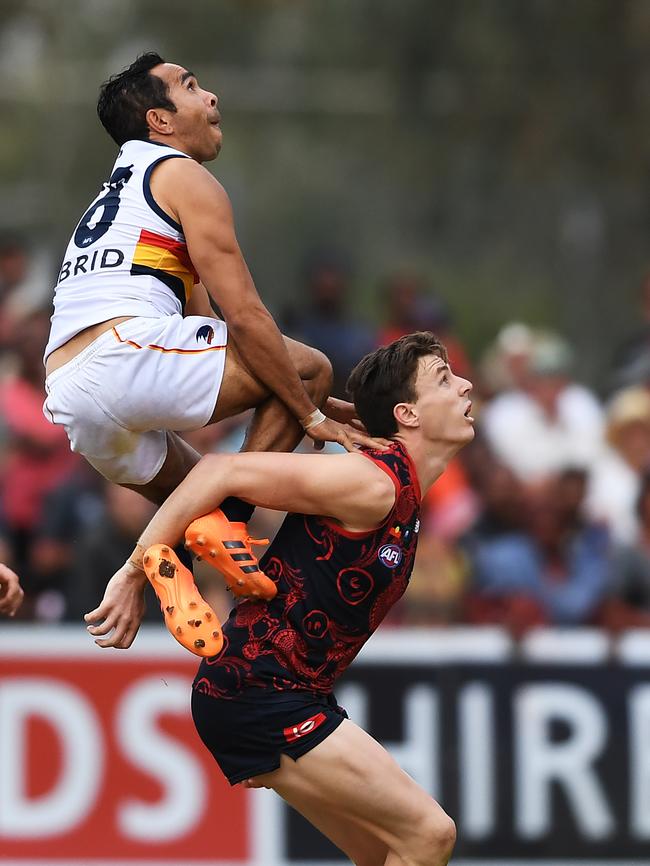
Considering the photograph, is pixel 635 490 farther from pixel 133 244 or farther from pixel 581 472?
pixel 133 244

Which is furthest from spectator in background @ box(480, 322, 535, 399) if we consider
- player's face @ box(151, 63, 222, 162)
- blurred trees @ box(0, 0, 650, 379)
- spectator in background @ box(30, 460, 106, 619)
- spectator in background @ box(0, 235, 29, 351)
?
player's face @ box(151, 63, 222, 162)

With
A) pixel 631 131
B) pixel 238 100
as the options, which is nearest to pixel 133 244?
pixel 238 100

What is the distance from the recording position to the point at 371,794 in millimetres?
4969

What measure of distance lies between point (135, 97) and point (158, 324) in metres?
0.77

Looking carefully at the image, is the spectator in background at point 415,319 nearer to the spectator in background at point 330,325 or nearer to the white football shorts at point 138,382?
the spectator in background at point 330,325

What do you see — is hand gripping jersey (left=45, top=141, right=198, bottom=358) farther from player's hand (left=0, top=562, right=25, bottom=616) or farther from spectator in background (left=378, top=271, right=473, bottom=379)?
spectator in background (left=378, top=271, right=473, bottom=379)

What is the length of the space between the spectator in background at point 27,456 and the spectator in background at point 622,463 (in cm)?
305

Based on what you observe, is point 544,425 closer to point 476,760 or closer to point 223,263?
point 476,760

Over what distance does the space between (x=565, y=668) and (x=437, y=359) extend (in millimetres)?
3603

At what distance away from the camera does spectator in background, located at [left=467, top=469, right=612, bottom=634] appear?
8.71 metres

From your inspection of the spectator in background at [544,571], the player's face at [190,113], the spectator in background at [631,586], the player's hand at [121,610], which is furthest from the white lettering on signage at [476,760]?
the player's face at [190,113]

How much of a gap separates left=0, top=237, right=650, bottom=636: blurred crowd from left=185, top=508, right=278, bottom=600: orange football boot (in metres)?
3.43

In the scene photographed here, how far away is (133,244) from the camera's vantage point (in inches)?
195

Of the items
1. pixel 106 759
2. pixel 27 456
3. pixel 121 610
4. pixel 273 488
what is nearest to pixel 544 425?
pixel 27 456
